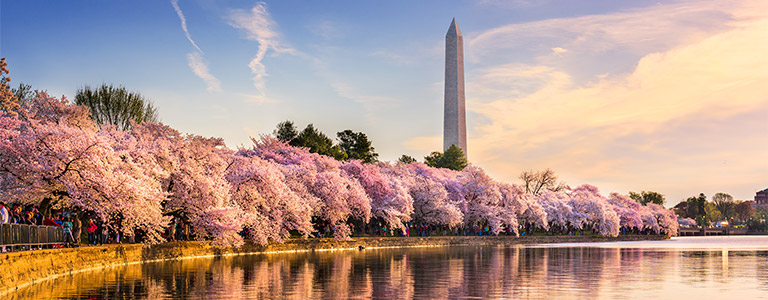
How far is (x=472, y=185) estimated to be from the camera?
99812 millimetres

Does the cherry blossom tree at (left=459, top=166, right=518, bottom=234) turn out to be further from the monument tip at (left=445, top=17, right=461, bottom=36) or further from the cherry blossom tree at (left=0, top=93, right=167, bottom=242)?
the cherry blossom tree at (left=0, top=93, right=167, bottom=242)

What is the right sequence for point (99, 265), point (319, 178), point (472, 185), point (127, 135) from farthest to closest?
point (472, 185), point (319, 178), point (127, 135), point (99, 265)

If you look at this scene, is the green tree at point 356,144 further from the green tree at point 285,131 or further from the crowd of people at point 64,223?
the crowd of people at point 64,223

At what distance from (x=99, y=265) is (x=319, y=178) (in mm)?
33651

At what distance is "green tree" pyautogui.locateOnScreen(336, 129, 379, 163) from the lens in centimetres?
12494

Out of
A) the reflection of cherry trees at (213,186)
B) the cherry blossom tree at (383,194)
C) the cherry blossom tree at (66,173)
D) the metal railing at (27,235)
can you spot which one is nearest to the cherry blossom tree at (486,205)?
the reflection of cherry trees at (213,186)

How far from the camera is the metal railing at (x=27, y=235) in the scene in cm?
2833

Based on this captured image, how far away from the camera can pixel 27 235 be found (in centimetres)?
3100

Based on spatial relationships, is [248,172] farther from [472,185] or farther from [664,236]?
[664,236]

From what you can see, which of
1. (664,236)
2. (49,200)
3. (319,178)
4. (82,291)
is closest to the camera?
(82,291)

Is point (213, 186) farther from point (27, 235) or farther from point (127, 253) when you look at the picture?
point (27, 235)

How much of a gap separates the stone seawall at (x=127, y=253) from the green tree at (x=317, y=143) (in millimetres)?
29340

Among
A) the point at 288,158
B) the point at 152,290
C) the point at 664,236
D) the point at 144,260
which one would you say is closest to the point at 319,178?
the point at 288,158

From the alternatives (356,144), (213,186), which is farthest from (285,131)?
(213,186)
